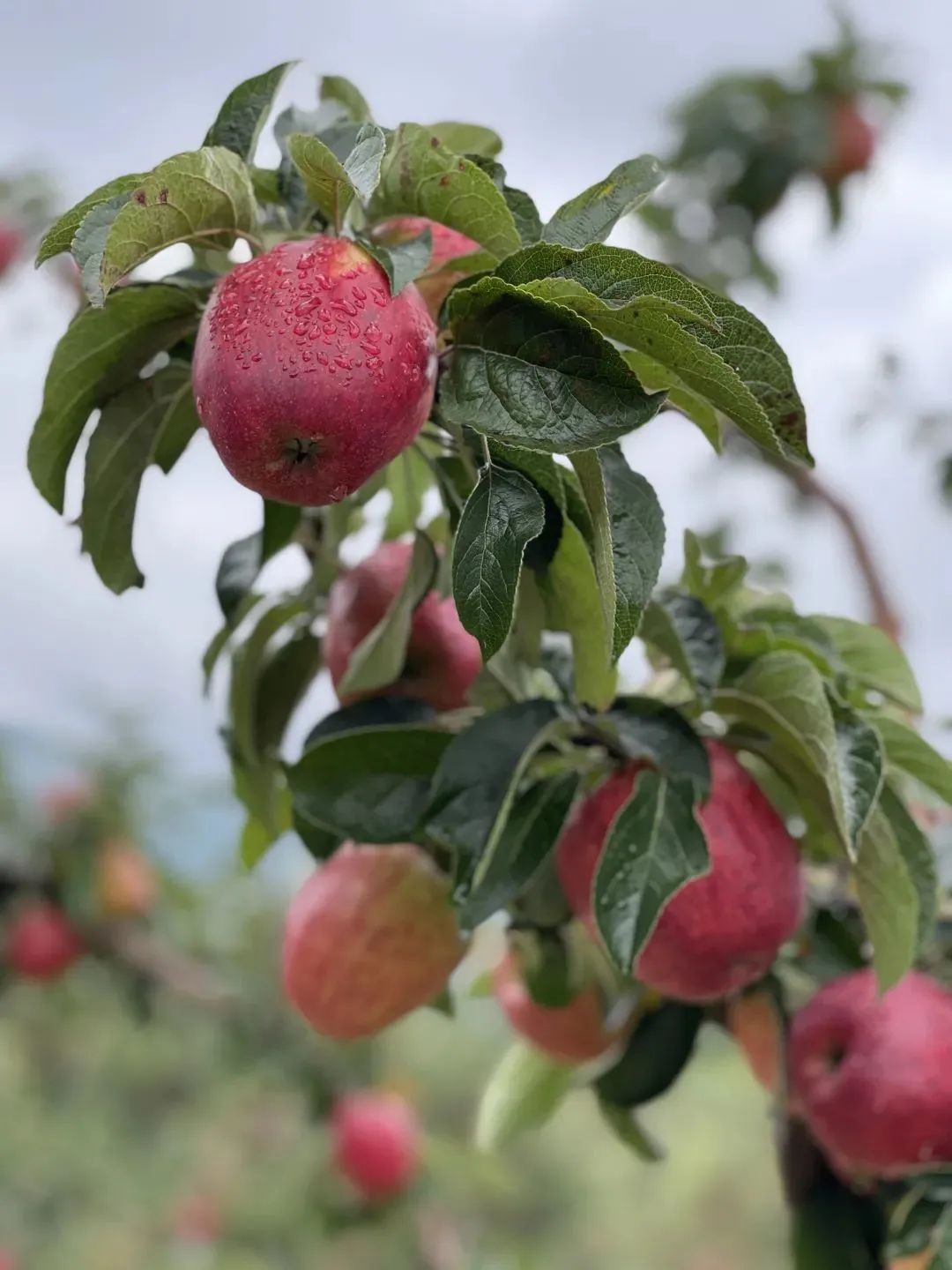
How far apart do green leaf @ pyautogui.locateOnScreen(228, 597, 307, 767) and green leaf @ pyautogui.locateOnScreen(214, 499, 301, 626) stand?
54 mm

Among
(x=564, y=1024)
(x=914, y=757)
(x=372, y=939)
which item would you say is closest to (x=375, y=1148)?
(x=564, y=1024)

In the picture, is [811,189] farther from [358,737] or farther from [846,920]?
[358,737]

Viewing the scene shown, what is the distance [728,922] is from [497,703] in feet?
0.40

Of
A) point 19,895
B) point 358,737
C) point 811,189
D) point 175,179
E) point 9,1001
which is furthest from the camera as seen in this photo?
point 9,1001

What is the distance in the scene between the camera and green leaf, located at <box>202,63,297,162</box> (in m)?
0.41

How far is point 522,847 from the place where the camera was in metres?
0.48

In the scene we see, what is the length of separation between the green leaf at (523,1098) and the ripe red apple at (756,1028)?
0.11m

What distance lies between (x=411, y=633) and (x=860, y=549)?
70 cm

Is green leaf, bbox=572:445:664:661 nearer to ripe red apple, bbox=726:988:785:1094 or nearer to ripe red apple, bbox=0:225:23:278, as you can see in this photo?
ripe red apple, bbox=726:988:785:1094

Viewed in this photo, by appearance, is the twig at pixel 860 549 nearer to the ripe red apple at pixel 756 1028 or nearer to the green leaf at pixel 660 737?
the ripe red apple at pixel 756 1028

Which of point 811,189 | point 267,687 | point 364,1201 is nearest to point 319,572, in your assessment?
point 267,687

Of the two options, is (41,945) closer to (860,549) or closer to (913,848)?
(860,549)

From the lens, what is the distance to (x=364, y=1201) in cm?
154

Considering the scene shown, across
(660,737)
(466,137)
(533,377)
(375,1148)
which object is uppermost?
(466,137)
